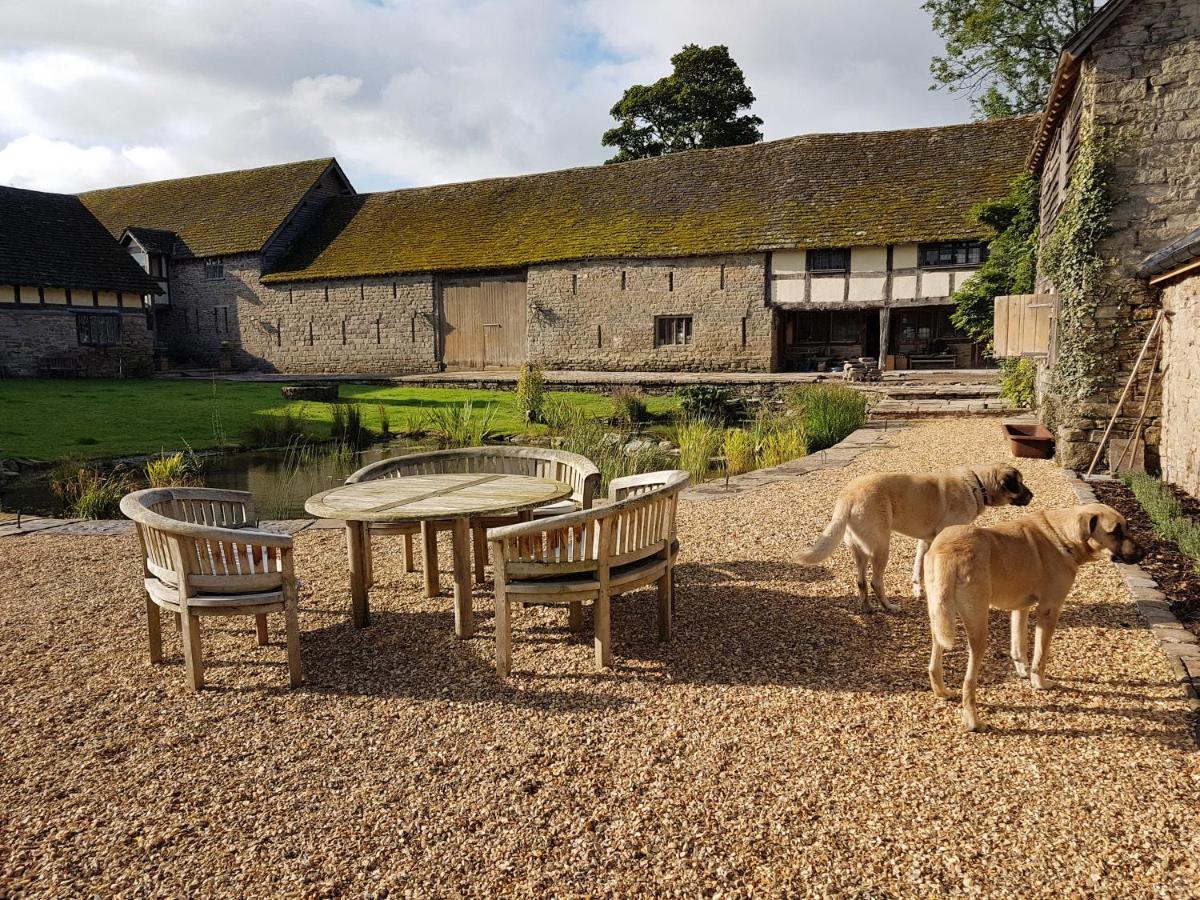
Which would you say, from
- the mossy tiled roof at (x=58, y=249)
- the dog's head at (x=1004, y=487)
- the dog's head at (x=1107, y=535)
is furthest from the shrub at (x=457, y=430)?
the mossy tiled roof at (x=58, y=249)

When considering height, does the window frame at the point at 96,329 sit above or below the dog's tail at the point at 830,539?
above

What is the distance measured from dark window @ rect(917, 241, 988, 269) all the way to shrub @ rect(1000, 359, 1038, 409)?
242 inches

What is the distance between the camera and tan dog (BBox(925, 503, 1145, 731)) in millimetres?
3420

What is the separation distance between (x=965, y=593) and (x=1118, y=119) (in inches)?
316

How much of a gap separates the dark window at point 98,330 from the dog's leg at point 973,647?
3087 cm

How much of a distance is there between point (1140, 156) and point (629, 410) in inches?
354

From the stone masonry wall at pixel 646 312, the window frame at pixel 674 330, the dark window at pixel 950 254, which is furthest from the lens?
the window frame at pixel 674 330

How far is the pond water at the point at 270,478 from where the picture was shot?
31.1 ft

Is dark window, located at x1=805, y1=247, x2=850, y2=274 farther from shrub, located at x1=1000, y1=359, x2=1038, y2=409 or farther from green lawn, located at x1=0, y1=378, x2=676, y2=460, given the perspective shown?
shrub, located at x1=1000, y1=359, x2=1038, y2=409

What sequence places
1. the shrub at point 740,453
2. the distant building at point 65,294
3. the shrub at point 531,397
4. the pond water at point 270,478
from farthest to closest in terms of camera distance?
the distant building at point 65,294 < the shrub at point 531,397 < the shrub at point 740,453 < the pond water at point 270,478

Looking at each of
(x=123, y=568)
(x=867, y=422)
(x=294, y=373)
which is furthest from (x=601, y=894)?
(x=294, y=373)

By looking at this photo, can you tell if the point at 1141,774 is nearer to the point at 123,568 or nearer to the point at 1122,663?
the point at 1122,663

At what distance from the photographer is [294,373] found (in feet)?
101

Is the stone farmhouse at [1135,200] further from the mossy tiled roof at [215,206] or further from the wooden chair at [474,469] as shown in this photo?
the mossy tiled roof at [215,206]
